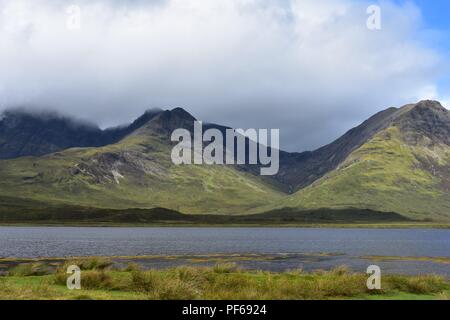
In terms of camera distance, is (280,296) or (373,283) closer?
(280,296)

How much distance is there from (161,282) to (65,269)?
10.6 meters
